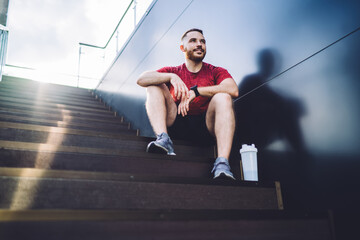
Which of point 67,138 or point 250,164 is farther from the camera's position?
point 67,138

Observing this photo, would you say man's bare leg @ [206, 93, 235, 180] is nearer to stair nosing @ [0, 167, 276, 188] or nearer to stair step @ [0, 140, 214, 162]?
stair nosing @ [0, 167, 276, 188]

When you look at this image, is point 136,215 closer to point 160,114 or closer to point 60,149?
point 60,149

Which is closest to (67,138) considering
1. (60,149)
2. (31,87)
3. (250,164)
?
(60,149)

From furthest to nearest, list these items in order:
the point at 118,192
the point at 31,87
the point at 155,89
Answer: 1. the point at 31,87
2. the point at 155,89
3. the point at 118,192

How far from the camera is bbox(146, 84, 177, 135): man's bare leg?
62.3 inches

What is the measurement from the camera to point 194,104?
1.86m

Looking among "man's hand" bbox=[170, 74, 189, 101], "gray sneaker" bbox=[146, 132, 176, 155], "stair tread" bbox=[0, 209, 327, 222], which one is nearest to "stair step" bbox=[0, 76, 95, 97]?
"man's hand" bbox=[170, 74, 189, 101]

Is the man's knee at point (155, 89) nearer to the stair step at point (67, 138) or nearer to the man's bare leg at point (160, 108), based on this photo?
the man's bare leg at point (160, 108)

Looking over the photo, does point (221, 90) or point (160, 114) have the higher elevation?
point (221, 90)

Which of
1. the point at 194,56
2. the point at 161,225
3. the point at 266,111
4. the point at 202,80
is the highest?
the point at 194,56

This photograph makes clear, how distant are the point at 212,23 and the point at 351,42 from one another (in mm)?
1227

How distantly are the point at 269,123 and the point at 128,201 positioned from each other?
2.86 ft

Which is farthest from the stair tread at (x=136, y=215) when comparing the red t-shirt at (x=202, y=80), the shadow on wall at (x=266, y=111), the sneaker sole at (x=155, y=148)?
the red t-shirt at (x=202, y=80)

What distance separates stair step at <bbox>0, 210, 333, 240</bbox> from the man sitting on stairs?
0.39 m
